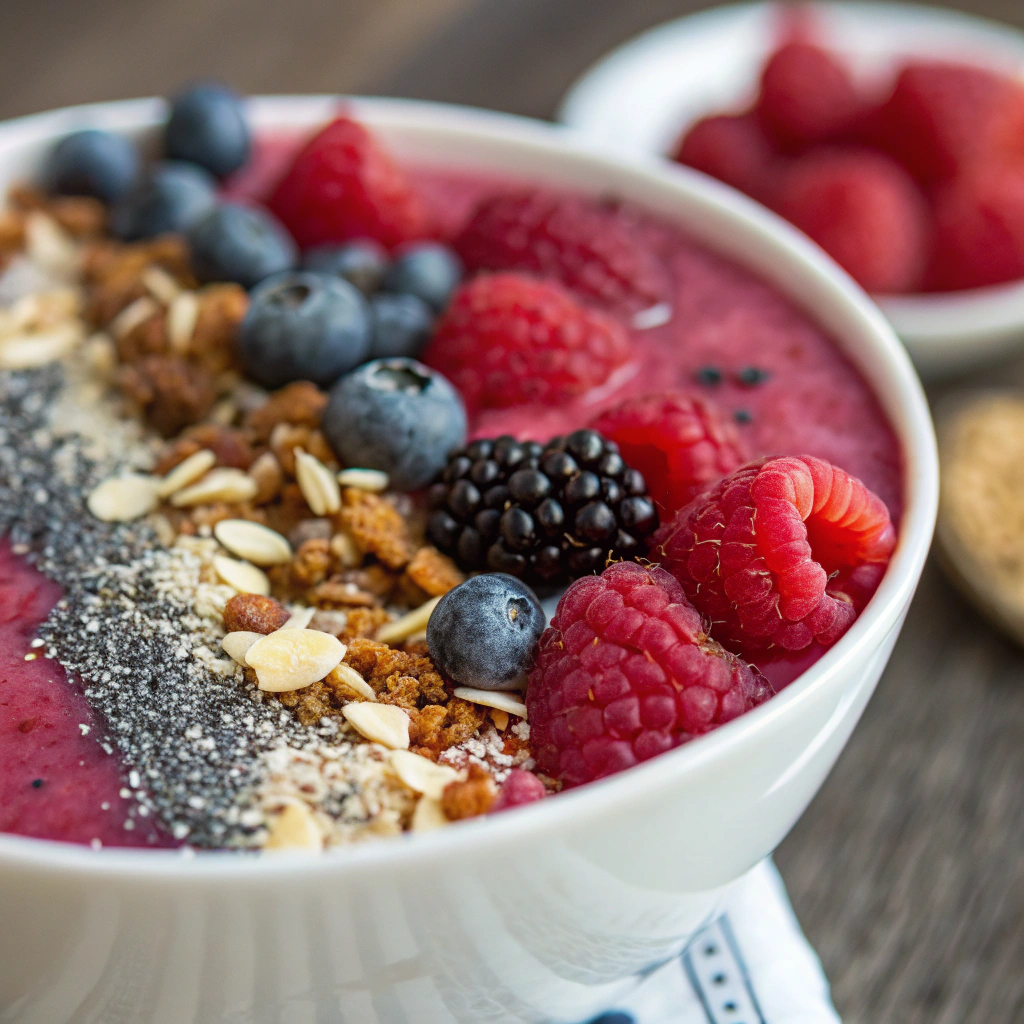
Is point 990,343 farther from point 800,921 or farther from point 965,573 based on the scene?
point 800,921

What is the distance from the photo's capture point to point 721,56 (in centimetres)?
234

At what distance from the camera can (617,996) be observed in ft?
3.24

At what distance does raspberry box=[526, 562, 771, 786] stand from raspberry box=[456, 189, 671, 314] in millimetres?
520

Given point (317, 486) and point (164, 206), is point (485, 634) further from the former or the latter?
point (164, 206)

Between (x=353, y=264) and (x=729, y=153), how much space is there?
1006 millimetres

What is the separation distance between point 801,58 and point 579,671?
161 centimetres

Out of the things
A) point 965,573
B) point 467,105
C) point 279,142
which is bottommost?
point 965,573

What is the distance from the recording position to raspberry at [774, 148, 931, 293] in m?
1.86

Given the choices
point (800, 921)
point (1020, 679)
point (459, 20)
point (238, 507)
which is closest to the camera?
point (238, 507)

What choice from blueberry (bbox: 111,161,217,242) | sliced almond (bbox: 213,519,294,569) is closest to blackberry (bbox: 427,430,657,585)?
sliced almond (bbox: 213,519,294,569)

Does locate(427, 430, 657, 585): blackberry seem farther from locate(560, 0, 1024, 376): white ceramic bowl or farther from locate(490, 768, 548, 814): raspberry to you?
locate(560, 0, 1024, 376): white ceramic bowl

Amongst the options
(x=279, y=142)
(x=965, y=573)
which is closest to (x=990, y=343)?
(x=965, y=573)

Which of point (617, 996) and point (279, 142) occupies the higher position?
point (279, 142)

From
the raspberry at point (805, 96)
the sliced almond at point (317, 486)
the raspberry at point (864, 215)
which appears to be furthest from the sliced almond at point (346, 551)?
the raspberry at point (805, 96)
